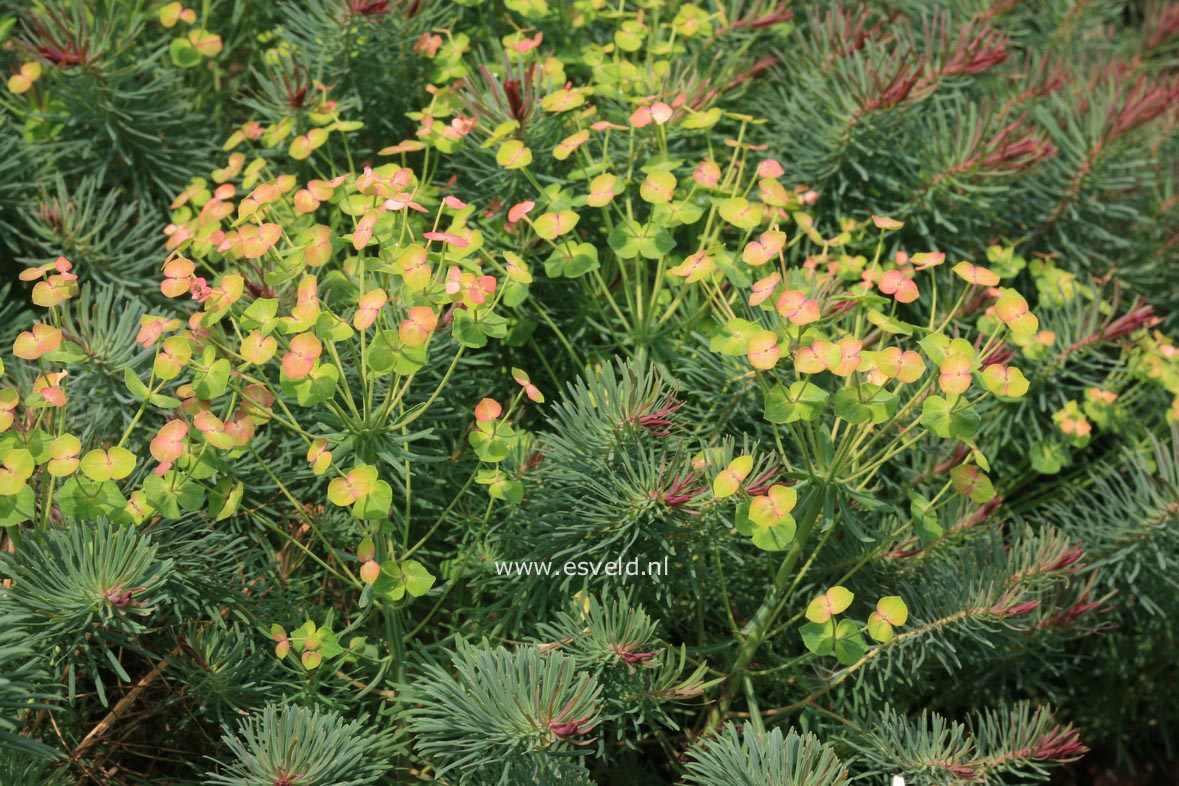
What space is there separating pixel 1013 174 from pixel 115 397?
1.15 metres

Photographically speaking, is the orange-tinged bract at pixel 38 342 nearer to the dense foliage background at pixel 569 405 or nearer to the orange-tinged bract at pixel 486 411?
the dense foliage background at pixel 569 405

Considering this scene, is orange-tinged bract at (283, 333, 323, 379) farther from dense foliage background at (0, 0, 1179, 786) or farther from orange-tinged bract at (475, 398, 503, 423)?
orange-tinged bract at (475, 398, 503, 423)

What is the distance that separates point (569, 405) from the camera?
3.60ft

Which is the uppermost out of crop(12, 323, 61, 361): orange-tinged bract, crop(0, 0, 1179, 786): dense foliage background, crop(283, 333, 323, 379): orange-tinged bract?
crop(12, 323, 61, 361): orange-tinged bract

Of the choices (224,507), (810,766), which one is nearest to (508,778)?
(810,766)

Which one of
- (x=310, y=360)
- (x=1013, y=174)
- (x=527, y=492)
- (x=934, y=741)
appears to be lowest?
(x=934, y=741)

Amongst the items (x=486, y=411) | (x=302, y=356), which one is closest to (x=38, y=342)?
(x=302, y=356)

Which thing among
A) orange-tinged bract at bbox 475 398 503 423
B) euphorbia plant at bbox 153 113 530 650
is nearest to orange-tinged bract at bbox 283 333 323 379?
euphorbia plant at bbox 153 113 530 650

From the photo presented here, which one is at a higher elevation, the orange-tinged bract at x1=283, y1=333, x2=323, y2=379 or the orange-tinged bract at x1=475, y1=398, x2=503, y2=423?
the orange-tinged bract at x1=283, y1=333, x2=323, y2=379

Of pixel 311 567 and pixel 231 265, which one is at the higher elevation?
pixel 231 265

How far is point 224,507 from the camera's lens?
1.06m

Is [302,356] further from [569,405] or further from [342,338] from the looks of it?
[569,405]

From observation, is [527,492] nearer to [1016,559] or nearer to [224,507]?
[224,507]

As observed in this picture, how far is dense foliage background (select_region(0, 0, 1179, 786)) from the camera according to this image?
101 centimetres
